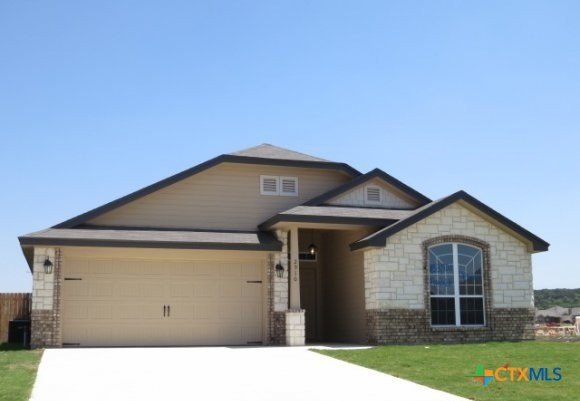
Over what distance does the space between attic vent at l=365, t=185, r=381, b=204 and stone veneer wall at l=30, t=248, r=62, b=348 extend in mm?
8949

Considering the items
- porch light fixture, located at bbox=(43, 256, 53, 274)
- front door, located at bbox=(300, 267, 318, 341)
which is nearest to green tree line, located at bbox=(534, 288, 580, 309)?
front door, located at bbox=(300, 267, 318, 341)

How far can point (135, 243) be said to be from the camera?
19.0 metres

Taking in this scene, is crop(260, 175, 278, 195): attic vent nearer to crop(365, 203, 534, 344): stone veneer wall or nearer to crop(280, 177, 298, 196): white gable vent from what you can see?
crop(280, 177, 298, 196): white gable vent

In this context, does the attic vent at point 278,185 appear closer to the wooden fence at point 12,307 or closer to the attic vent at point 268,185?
the attic vent at point 268,185

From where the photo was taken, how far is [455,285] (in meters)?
19.8

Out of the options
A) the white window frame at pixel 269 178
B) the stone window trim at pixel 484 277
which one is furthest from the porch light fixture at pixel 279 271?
the stone window trim at pixel 484 277

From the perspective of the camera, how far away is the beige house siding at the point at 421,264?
755 inches

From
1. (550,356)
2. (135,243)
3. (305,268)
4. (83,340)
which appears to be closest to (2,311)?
(83,340)

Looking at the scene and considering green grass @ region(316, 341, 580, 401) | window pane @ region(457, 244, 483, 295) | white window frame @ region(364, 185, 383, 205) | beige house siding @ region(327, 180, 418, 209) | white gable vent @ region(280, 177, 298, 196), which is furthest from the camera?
white gable vent @ region(280, 177, 298, 196)

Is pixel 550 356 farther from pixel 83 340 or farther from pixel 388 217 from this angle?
pixel 83 340

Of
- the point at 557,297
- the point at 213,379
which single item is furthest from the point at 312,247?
the point at 557,297

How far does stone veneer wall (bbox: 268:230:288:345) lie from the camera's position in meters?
20.0

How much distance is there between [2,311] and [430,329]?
14.7 m

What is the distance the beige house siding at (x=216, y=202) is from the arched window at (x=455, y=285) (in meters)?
4.73
